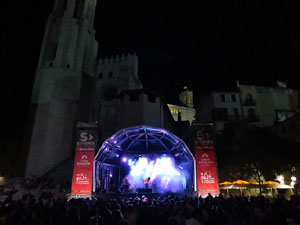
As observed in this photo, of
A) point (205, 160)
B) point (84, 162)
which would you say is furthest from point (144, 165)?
point (205, 160)

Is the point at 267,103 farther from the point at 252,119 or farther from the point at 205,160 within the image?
the point at 205,160

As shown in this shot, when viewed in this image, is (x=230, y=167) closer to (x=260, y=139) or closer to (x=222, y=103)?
(x=260, y=139)

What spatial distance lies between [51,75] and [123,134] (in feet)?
75.9

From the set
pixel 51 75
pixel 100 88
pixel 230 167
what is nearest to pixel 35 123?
pixel 51 75

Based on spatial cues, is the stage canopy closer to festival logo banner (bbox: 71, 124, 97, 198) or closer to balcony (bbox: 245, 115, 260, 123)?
festival logo banner (bbox: 71, 124, 97, 198)

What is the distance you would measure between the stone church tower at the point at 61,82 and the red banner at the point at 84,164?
1801 centimetres

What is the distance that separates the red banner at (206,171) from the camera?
1462cm

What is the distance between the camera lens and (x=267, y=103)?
35469 millimetres

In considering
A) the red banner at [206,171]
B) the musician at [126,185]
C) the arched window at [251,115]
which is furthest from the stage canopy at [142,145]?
the arched window at [251,115]

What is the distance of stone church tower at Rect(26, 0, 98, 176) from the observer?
103ft

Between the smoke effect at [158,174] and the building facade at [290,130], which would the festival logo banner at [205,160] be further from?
the building facade at [290,130]

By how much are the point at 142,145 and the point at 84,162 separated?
7854 millimetres

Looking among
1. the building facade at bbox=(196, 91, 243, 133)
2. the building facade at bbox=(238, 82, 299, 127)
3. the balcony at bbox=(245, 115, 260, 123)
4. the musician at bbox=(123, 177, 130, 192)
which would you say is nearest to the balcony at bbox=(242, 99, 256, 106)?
the building facade at bbox=(238, 82, 299, 127)

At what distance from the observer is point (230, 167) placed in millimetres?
25609
